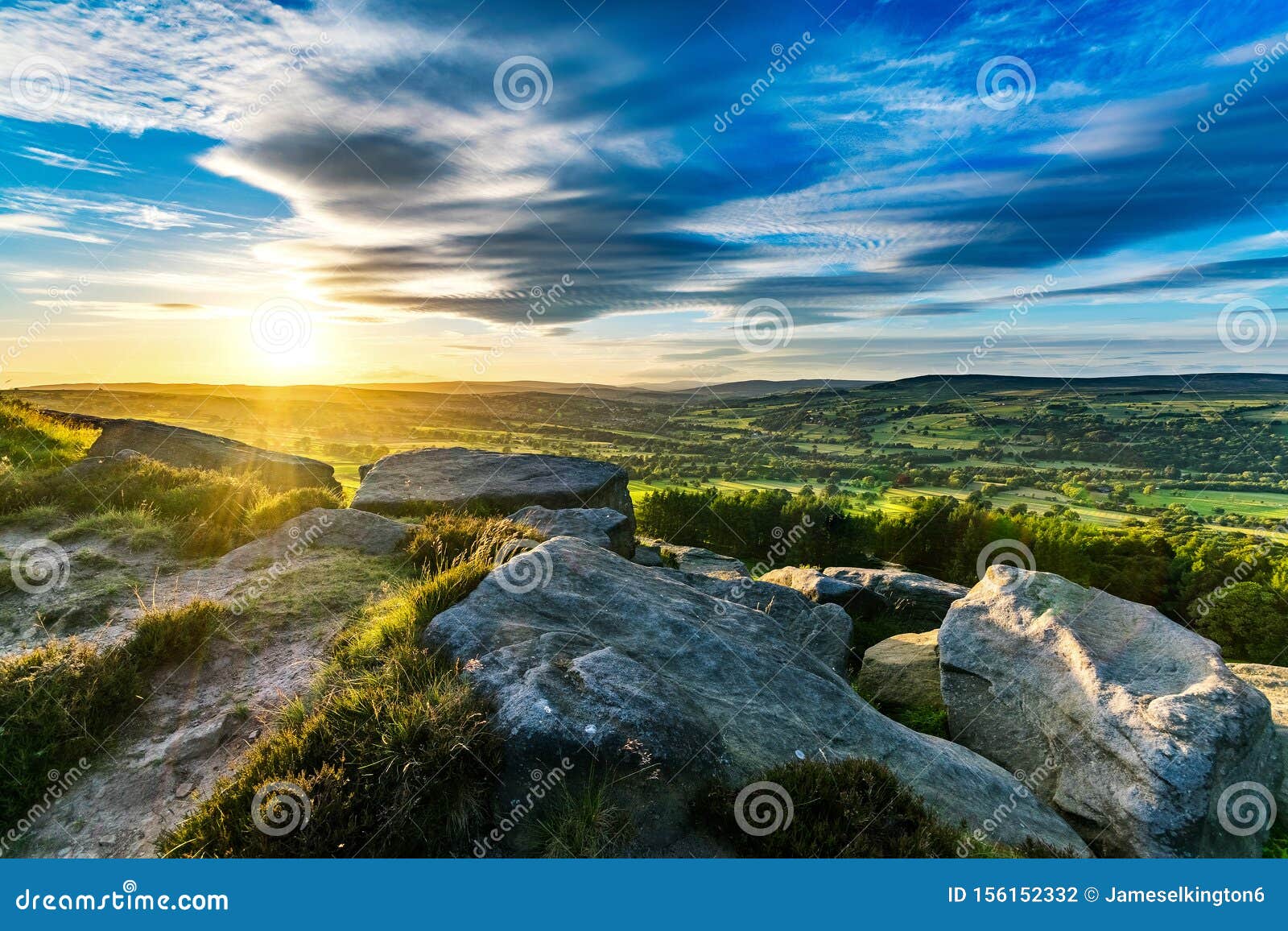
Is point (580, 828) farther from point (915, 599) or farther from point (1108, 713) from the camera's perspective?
point (915, 599)

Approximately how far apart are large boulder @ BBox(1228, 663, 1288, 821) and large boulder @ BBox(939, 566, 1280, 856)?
1.51 ft

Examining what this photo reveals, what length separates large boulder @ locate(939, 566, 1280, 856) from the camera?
28.5 feet

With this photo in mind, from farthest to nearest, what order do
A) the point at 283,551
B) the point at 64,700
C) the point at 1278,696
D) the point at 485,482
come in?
the point at 485,482, the point at 1278,696, the point at 283,551, the point at 64,700

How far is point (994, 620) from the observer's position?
12547mm

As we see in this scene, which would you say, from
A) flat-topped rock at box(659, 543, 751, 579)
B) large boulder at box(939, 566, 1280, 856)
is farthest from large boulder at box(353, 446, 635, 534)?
large boulder at box(939, 566, 1280, 856)

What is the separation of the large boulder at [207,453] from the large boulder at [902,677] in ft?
57.3

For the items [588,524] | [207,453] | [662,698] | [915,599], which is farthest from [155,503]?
[915,599]

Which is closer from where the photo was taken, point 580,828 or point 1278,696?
point 580,828

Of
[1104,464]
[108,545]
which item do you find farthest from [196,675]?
[1104,464]

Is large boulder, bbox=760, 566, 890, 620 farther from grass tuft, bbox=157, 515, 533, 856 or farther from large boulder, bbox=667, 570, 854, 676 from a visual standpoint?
grass tuft, bbox=157, 515, 533, 856

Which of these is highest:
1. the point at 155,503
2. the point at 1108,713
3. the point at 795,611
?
the point at 155,503

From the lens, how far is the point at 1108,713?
383 inches

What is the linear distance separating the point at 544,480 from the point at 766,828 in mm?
16982

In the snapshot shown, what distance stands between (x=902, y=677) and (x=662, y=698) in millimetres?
10138
